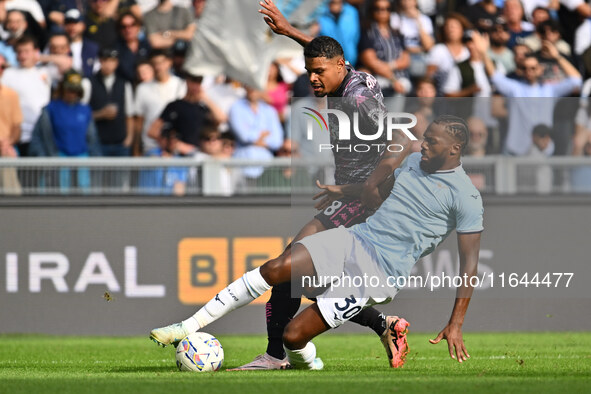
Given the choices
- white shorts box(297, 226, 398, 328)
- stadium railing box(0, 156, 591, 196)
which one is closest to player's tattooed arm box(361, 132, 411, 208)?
white shorts box(297, 226, 398, 328)

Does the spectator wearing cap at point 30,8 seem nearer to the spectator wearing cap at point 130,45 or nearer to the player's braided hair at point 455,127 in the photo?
the spectator wearing cap at point 130,45

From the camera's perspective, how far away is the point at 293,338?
7.86 m

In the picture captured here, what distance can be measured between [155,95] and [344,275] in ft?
20.5

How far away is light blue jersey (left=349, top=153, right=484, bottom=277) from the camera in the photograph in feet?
25.8

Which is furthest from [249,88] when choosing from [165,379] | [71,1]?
[165,379]

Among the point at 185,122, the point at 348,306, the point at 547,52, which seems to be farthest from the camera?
the point at 547,52

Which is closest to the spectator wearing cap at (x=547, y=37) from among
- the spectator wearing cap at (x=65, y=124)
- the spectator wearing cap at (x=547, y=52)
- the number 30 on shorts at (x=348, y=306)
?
the spectator wearing cap at (x=547, y=52)

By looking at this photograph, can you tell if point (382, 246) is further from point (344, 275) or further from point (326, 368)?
point (326, 368)

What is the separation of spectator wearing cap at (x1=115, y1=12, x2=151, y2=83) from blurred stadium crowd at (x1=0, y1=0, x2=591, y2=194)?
14 mm

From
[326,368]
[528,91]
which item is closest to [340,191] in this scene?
[326,368]

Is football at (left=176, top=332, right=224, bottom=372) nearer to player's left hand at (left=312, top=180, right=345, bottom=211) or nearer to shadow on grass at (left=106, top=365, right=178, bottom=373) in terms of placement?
shadow on grass at (left=106, top=365, right=178, bottom=373)

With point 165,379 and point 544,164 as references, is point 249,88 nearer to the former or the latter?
point 544,164

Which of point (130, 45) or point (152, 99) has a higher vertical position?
point (130, 45)

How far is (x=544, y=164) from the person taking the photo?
41.2 ft
